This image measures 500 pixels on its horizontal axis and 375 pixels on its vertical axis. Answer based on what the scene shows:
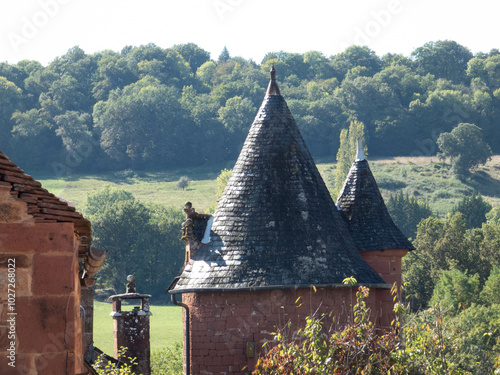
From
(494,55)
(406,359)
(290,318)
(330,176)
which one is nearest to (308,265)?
(290,318)

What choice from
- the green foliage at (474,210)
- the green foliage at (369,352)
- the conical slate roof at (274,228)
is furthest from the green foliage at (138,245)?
the green foliage at (369,352)

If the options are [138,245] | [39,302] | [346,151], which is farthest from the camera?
[346,151]

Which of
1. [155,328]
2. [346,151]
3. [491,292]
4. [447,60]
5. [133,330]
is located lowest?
[155,328]

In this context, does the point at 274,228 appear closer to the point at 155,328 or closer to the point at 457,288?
the point at 457,288

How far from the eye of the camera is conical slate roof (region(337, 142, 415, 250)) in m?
25.3

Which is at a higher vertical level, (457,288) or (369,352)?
(369,352)

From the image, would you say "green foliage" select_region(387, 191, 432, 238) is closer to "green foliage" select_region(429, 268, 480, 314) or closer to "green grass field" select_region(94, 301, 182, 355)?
"green grass field" select_region(94, 301, 182, 355)

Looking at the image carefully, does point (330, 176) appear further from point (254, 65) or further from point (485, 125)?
point (254, 65)

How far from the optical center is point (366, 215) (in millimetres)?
25500

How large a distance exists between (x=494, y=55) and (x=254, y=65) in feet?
145

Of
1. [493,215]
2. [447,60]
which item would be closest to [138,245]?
[493,215]

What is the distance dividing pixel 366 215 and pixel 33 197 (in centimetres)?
1426

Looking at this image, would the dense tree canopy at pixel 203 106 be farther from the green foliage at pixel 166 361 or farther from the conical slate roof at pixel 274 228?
the conical slate roof at pixel 274 228

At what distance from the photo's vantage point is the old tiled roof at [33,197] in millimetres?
12164
